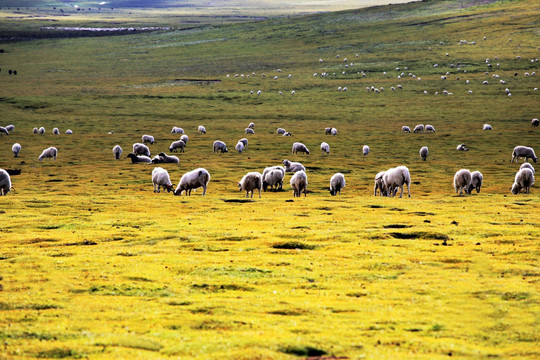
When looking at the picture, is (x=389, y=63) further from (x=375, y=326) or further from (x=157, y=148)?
(x=375, y=326)

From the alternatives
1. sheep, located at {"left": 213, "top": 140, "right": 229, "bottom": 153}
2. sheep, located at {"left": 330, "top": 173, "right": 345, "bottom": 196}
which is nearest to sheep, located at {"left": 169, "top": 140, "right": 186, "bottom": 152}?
sheep, located at {"left": 213, "top": 140, "right": 229, "bottom": 153}

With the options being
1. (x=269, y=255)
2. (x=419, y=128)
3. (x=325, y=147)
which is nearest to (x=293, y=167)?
(x=325, y=147)

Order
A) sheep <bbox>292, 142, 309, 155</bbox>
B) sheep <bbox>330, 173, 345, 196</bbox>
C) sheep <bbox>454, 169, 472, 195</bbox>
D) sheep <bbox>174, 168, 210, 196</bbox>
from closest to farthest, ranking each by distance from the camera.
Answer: sheep <bbox>174, 168, 210, 196</bbox> → sheep <bbox>454, 169, 472, 195</bbox> → sheep <bbox>330, 173, 345, 196</bbox> → sheep <bbox>292, 142, 309, 155</bbox>

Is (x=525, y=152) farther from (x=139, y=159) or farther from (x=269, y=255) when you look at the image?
(x=269, y=255)

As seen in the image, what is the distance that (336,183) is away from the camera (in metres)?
34.0

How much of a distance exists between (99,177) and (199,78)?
95.2 m

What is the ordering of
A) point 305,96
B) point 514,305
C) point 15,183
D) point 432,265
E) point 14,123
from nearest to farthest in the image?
point 514,305
point 432,265
point 15,183
point 14,123
point 305,96

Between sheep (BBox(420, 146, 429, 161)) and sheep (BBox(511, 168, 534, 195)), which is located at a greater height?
sheep (BBox(420, 146, 429, 161))

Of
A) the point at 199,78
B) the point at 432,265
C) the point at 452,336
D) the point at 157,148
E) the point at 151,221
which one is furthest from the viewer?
the point at 199,78

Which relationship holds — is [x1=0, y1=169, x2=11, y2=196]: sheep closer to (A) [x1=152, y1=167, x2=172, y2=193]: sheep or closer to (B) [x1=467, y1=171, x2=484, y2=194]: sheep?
(A) [x1=152, y1=167, x2=172, y2=193]: sheep

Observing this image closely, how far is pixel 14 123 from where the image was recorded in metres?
77.7

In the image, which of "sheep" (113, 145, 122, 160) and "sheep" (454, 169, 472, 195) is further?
"sheep" (113, 145, 122, 160)

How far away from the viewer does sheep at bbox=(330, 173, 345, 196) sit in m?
Answer: 33.9

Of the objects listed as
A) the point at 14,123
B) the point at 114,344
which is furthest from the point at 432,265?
the point at 14,123
